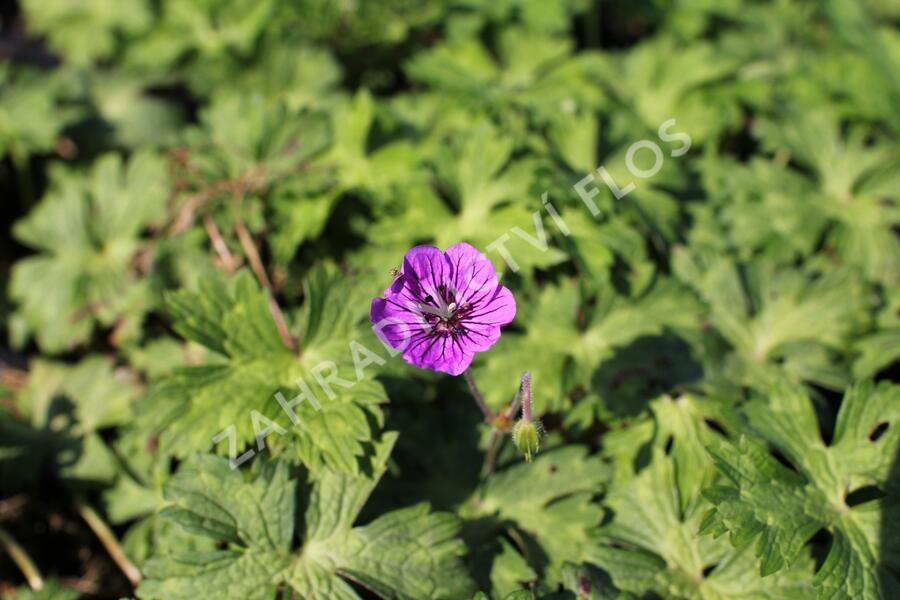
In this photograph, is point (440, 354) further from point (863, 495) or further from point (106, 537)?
point (106, 537)

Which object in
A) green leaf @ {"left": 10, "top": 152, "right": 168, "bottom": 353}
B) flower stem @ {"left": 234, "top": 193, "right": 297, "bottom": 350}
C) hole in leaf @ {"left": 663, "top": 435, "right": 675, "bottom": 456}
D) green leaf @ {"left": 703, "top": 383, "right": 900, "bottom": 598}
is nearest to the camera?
green leaf @ {"left": 703, "top": 383, "right": 900, "bottom": 598}

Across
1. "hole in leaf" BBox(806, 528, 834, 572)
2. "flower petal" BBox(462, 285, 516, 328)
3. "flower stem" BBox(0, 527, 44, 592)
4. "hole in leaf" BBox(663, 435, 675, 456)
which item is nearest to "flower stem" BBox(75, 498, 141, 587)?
"flower stem" BBox(0, 527, 44, 592)

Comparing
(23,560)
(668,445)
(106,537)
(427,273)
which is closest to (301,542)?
(427,273)

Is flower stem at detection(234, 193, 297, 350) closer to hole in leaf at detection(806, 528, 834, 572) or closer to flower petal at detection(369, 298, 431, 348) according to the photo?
flower petal at detection(369, 298, 431, 348)

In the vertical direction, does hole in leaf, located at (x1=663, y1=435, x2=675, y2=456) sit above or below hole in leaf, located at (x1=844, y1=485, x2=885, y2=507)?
above

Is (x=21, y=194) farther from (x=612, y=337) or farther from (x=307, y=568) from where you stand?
(x=612, y=337)

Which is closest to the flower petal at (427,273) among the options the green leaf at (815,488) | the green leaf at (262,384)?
the green leaf at (262,384)

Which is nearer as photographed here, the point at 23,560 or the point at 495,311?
the point at 495,311
